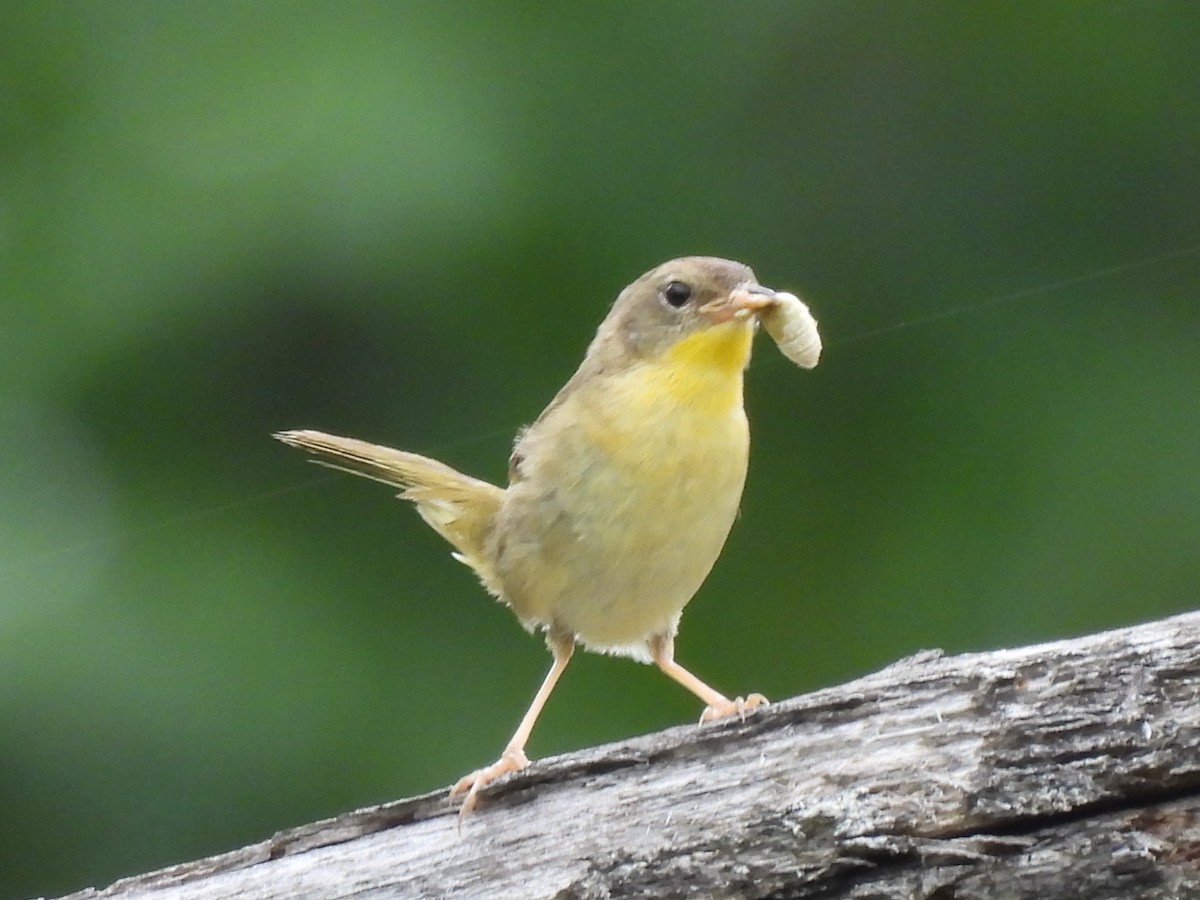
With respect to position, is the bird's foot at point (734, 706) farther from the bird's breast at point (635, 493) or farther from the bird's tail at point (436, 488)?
the bird's tail at point (436, 488)

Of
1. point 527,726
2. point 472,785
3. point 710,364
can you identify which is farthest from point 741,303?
point 472,785

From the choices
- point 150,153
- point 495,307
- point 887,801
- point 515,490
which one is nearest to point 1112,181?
point 495,307

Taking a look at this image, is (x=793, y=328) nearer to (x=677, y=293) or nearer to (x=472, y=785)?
(x=677, y=293)

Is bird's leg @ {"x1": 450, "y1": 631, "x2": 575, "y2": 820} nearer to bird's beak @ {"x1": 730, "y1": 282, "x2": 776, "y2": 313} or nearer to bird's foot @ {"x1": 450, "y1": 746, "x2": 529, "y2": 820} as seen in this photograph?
bird's foot @ {"x1": 450, "y1": 746, "x2": 529, "y2": 820}

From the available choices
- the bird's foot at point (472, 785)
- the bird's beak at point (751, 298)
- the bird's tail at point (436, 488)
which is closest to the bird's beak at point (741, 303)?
the bird's beak at point (751, 298)

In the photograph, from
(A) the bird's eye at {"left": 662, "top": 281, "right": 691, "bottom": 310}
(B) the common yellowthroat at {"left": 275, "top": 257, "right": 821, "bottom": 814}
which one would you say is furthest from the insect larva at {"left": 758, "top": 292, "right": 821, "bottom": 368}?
(A) the bird's eye at {"left": 662, "top": 281, "right": 691, "bottom": 310}

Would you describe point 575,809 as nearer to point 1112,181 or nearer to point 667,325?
point 667,325

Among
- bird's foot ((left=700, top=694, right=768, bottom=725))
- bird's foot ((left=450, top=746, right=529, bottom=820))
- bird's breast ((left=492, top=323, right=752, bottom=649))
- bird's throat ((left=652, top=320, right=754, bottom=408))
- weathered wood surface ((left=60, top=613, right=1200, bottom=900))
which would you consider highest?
bird's throat ((left=652, top=320, right=754, bottom=408))
